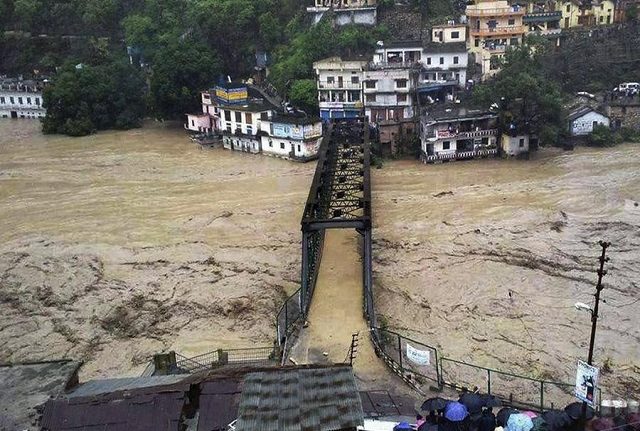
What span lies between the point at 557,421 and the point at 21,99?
2090 inches

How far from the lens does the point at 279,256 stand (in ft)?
86.1

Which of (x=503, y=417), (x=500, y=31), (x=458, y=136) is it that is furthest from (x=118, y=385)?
(x=500, y=31)

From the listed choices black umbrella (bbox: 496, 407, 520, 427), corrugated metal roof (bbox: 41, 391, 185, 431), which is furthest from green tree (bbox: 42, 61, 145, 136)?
black umbrella (bbox: 496, 407, 520, 427)

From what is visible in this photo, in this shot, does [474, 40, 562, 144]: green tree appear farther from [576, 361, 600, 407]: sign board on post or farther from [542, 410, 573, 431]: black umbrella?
[542, 410, 573, 431]: black umbrella

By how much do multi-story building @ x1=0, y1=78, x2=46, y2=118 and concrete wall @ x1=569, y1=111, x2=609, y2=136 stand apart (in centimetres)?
3948

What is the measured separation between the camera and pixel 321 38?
46.5m

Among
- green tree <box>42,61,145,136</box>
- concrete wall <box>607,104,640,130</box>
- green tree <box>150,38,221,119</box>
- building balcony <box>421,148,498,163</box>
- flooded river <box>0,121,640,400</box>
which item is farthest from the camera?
green tree <box>42,61,145,136</box>

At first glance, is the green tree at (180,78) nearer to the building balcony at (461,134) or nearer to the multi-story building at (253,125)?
the multi-story building at (253,125)

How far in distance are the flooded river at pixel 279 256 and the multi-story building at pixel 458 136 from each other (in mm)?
1000

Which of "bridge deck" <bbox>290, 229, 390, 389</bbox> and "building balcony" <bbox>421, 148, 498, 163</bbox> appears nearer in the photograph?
"bridge deck" <bbox>290, 229, 390, 389</bbox>

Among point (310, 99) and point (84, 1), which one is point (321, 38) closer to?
point (310, 99)

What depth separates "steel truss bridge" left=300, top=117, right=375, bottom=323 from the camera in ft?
62.2

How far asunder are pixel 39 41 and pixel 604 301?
56070 millimetres

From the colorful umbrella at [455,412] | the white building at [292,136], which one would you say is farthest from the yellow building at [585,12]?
the colorful umbrella at [455,412]
